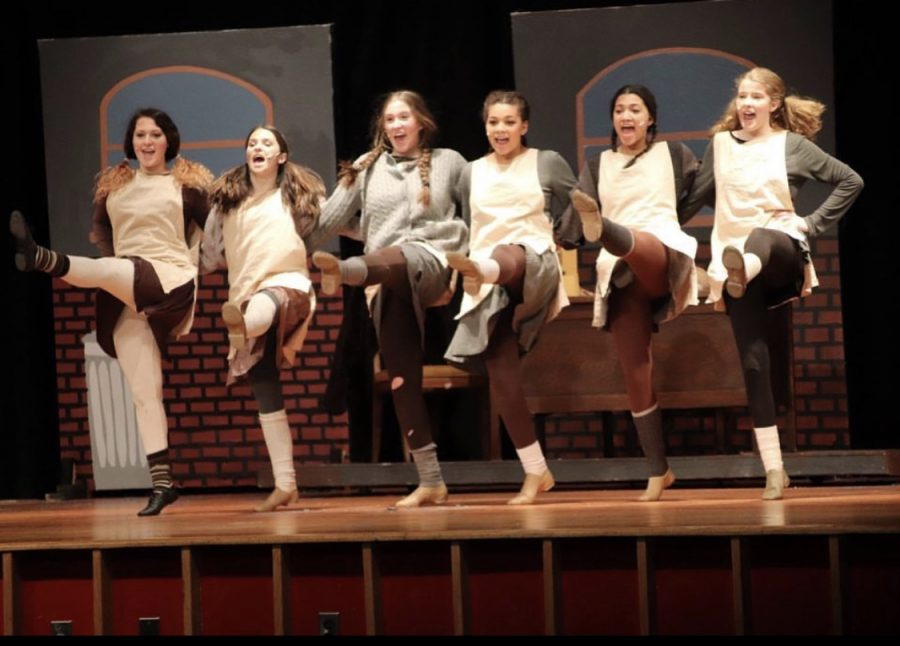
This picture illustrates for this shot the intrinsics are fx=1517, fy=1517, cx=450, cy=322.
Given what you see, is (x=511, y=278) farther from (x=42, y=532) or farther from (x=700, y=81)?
(x=700, y=81)

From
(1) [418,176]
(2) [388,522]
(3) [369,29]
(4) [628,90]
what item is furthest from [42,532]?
(3) [369,29]

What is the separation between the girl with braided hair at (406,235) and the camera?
497cm

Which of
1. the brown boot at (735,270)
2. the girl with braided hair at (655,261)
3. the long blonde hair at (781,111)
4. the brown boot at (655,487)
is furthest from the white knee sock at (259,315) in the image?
the long blonde hair at (781,111)

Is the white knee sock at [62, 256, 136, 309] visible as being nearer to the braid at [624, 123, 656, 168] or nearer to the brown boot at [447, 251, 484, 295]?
the brown boot at [447, 251, 484, 295]

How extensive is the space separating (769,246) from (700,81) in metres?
1.97

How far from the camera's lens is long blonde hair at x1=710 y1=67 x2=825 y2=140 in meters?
4.95

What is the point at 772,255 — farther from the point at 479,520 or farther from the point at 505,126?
the point at 479,520

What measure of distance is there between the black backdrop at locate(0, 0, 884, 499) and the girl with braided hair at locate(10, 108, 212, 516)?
1509mm

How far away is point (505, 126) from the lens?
5051 mm

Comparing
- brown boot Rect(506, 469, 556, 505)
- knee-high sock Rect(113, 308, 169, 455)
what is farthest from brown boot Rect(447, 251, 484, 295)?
knee-high sock Rect(113, 308, 169, 455)

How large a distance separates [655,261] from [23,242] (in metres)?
2.04

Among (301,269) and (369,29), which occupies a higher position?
(369,29)

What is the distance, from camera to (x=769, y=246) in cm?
475

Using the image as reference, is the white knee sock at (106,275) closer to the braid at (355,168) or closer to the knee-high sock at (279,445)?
the knee-high sock at (279,445)
